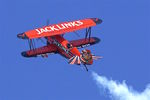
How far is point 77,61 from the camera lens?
239 feet

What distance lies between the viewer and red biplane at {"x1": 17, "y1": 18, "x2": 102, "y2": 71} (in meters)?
72.8

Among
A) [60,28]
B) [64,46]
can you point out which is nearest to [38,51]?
[64,46]

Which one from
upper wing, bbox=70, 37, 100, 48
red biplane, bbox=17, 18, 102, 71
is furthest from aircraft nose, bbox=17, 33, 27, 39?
upper wing, bbox=70, 37, 100, 48

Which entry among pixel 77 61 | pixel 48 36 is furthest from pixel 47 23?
pixel 77 61

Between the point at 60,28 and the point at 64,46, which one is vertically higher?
the point at 60,28

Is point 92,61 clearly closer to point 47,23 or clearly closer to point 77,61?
point 77,61

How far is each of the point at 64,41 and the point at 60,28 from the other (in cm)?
117

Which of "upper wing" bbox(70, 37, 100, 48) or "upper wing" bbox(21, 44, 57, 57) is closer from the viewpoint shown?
"upper wing" bbox(21, 44, 57, 57)

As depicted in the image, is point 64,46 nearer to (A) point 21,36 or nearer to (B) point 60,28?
(B) point 60,28

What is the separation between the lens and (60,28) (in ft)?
248

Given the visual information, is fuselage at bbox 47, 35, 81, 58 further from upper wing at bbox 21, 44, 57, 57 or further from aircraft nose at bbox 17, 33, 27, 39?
aircraft nose at bbox 17, 33, 27, 39

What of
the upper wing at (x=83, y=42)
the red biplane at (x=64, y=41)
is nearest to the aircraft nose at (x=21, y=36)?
the red biplane at (x=64, y=41)

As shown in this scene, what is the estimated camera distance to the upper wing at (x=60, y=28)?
74.4 meters

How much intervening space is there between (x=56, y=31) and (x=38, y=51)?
2.25m
